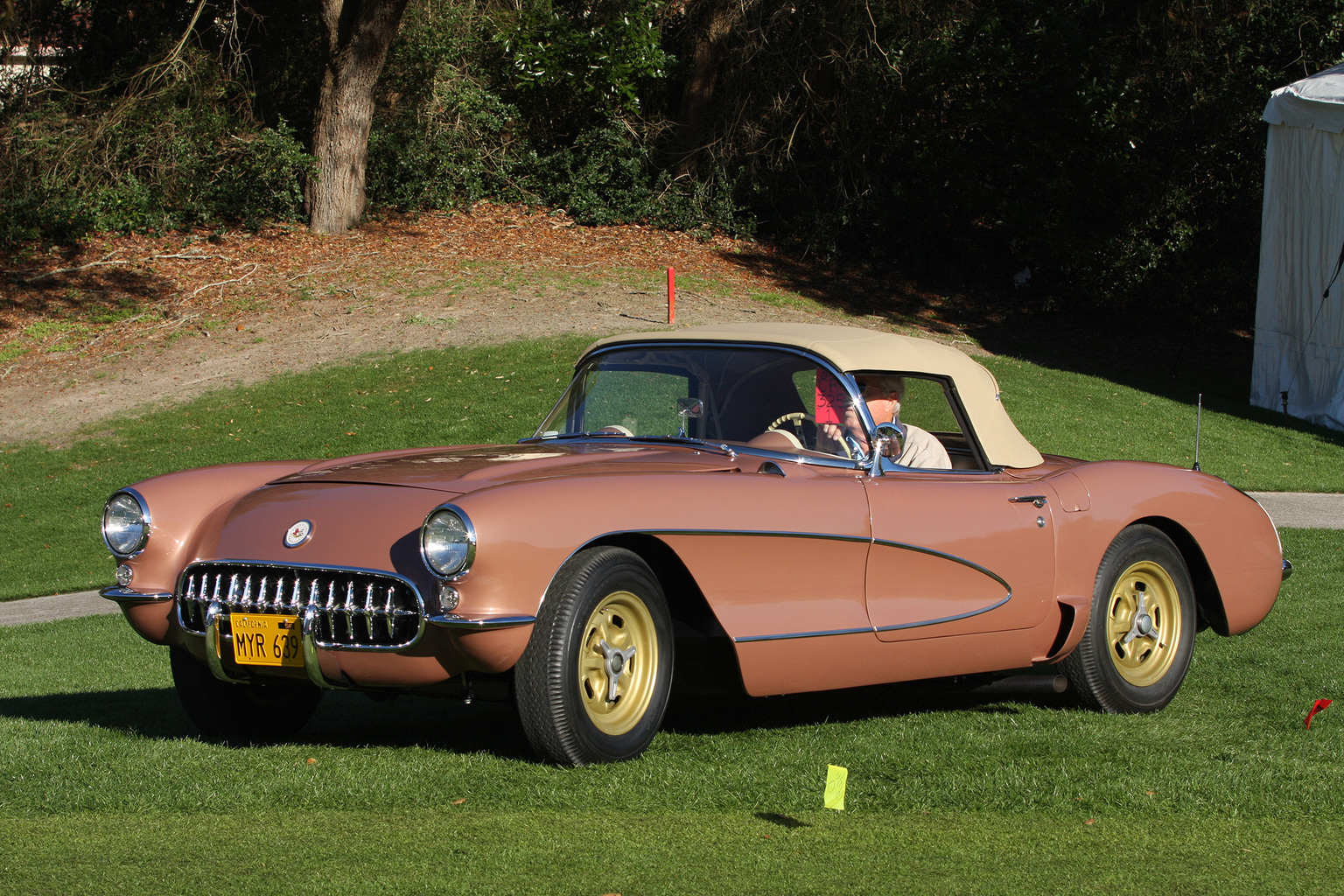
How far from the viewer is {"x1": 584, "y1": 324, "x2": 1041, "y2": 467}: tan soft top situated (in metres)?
5.37

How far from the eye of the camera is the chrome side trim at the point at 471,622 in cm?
386

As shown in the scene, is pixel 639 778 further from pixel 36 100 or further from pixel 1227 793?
pixel 36 100

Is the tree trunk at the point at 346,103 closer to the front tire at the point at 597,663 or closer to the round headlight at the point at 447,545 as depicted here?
the front tire at the point at 597,663

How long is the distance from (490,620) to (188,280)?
2226 cm

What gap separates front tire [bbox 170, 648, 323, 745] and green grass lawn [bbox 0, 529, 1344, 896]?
147 millimetres

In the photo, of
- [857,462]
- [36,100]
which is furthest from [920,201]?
[857,462]

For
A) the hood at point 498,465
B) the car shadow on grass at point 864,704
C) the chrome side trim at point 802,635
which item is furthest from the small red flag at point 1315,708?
the hood at point 498,465

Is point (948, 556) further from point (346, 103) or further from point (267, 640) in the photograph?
point (346, 103)

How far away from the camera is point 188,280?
24.1 metres

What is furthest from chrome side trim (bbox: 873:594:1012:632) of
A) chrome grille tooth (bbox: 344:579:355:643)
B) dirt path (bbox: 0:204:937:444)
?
dirt path (bbox: 0:204:937:444)

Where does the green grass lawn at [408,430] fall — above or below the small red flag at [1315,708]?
below

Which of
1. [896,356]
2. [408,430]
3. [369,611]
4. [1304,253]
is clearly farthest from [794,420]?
[1304,253]

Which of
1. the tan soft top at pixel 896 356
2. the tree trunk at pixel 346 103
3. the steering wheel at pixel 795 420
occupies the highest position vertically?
the tree trunk at pixel 346 103

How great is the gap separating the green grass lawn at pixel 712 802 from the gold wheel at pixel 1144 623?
0.72 feet
